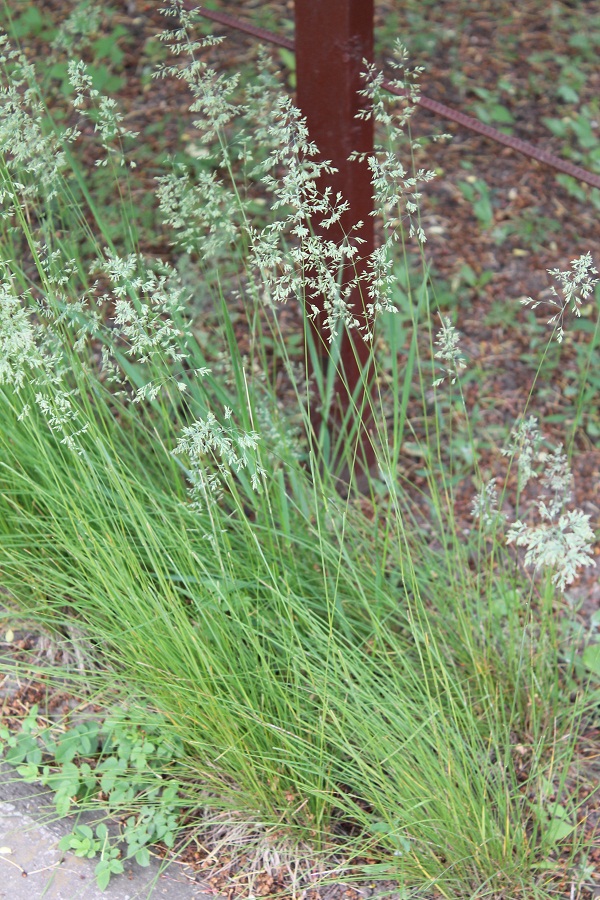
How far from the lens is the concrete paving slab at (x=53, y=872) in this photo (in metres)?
2.04

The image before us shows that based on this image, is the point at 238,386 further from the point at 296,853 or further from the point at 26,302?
the point at 296,853

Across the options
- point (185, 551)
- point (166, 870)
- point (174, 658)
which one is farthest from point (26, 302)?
point (166, 870)

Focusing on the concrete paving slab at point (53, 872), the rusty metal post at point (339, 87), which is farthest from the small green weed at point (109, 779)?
the rusty metal post at point (339, 87)

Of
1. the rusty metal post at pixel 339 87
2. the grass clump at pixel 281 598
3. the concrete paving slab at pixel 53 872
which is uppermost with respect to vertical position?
the rusty metal post at pixel 339 87

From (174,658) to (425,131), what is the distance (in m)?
2.86

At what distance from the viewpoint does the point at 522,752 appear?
2295 mm

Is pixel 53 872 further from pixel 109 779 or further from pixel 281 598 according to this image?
pixel 281 598

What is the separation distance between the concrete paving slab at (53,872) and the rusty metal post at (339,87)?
110 cm

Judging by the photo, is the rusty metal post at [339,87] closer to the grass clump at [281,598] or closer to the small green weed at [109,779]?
the grass clump at [281,598]

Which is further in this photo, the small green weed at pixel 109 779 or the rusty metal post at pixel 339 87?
the rusty metal post at pixel 339 87

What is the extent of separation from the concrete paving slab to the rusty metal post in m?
1.10

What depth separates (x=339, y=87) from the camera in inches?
97.1

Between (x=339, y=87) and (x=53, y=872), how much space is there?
2.05 meters

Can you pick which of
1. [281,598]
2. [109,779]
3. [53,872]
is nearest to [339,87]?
[281,598]
